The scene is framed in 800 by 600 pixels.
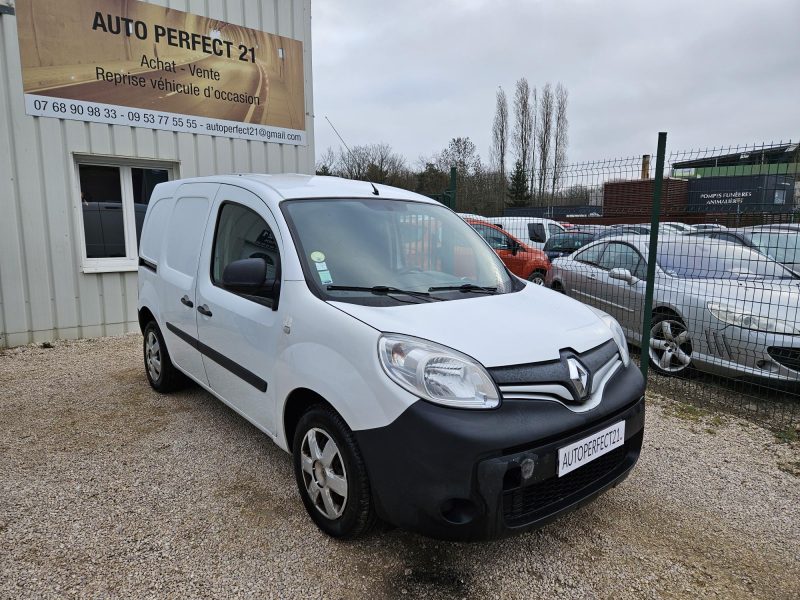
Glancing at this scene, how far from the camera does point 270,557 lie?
8.16 ft

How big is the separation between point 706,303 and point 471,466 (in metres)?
3.84

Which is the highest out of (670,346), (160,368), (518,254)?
(518,254)

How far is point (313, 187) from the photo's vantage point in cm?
323

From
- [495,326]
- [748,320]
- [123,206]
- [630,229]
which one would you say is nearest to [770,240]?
[630,229]

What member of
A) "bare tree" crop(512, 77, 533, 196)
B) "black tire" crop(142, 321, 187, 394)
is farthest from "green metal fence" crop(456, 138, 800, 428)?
"bare tree" crop(512, 77, 533, 196)

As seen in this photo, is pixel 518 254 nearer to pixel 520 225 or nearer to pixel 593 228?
pixel 520 225

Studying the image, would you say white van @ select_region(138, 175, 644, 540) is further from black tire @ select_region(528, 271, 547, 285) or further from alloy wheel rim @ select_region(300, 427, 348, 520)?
black tire @ select_region(528, 271, 547, 285)

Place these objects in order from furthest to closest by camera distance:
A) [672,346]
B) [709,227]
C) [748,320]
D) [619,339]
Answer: [709,227] → [672,346] → [748,320] → [619,339]

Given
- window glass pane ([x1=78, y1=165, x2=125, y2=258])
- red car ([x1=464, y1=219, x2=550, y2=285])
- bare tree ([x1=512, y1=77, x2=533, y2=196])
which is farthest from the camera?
bare tree ([x1=512, y1=77, x2=533, y2=196])

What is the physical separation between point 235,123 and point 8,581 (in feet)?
21.7

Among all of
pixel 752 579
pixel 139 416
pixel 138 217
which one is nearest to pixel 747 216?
pixel 752 579

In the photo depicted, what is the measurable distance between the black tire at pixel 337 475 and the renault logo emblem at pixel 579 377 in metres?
0.99

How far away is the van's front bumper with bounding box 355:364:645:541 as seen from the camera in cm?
201

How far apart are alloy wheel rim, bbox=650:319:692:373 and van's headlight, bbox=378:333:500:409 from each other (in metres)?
3.71
